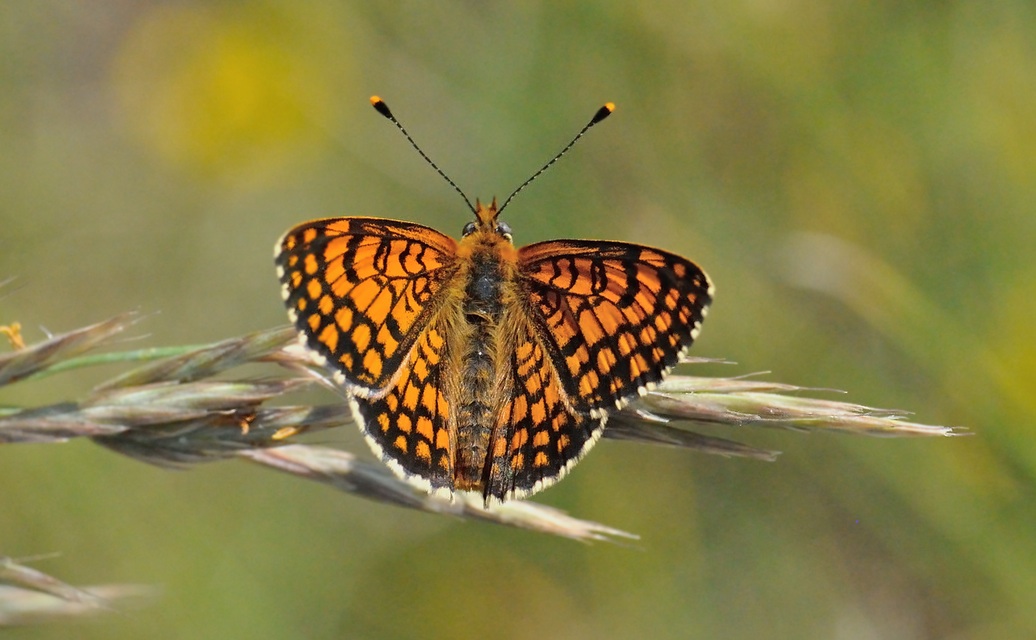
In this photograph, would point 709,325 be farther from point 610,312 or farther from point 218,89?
point 218,89

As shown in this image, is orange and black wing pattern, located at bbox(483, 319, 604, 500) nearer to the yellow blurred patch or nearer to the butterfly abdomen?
the butterfly abdomen

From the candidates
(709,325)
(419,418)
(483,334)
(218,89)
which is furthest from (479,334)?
(218,89)

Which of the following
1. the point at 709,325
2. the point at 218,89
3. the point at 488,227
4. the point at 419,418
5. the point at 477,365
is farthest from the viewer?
the point at 218,89

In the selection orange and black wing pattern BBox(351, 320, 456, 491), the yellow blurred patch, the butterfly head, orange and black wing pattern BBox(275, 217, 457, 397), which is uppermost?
the yellow blurred patch

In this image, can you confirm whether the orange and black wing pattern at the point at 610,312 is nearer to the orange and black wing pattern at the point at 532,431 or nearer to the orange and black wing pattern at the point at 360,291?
the orange and black wing pattern at the point at 532,431

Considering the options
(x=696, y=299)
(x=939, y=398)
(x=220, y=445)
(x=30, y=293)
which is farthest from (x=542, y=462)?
(x=30, y=293)

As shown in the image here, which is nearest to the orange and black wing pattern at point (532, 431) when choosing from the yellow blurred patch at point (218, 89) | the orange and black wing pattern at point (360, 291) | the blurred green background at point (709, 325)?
the orange and black wing pattern at point (360, 291)

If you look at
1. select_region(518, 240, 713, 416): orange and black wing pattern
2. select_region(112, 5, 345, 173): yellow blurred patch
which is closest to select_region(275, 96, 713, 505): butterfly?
select_region(518, 240, 713, 416): orange and black wing pattern
